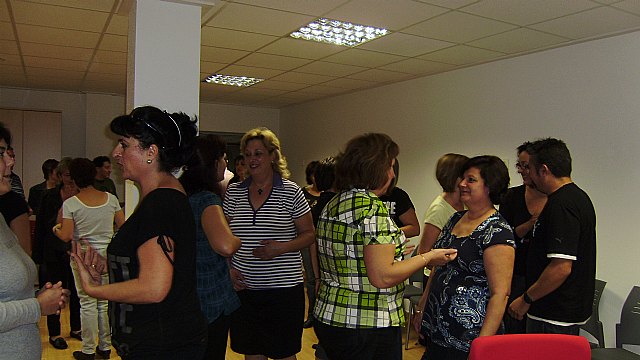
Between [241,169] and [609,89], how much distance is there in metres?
3.03

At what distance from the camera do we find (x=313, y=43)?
4.38m

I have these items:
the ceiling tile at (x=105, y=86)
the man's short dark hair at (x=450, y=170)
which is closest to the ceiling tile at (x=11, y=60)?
the ceiling tile at (x=105, y=86)

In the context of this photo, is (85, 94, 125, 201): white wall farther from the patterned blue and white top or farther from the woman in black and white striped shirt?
the patterned blue and white top

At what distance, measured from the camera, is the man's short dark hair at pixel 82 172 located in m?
3.72

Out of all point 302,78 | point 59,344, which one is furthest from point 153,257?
point 302,78

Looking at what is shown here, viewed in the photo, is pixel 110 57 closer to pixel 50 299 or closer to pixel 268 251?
pixel 268 251

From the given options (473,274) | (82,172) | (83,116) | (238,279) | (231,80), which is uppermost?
(231,80)

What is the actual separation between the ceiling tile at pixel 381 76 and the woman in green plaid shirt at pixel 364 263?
12.0ft

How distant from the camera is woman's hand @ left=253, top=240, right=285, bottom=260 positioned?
2559 mm

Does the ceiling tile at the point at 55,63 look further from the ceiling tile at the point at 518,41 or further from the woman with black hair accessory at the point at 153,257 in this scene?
the woman with black hair accessory at the point at 153,257

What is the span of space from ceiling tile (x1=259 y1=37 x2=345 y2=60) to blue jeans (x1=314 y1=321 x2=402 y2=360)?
2.88m

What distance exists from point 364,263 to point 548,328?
125 centimetres

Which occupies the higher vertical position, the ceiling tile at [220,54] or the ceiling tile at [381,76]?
the ceiling tile at [220,54]

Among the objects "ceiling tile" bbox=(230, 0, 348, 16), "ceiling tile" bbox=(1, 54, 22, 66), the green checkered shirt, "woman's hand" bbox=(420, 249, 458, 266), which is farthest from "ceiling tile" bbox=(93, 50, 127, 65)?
"woman's hand" bbox=(420, 249, 458, 266)
